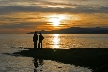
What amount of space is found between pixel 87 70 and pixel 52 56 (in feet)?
35.0

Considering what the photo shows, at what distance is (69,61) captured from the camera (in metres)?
29.0

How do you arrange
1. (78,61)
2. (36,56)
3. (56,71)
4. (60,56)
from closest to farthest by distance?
(56,71), (78,61), (60,56), (36,56)

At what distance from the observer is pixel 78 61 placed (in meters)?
28.1

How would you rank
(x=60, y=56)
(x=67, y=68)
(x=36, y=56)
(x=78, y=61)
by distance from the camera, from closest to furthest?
(x=67, y=68) → (x=78, y=61) → (x=60, y=56) → (x=36, y=56)

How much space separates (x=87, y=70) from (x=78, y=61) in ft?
15.9

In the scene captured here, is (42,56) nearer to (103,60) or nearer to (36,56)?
(36,56)

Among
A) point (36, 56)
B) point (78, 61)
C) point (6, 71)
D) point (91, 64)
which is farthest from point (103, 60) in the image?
point (36, 56)

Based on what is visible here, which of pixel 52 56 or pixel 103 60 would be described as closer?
pixel 103 60

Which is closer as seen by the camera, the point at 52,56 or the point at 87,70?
the point at 87,70

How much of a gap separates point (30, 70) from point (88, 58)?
745cm

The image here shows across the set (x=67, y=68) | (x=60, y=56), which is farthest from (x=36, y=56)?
(x=67, y=68)

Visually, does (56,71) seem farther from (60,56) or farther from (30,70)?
(60,56)

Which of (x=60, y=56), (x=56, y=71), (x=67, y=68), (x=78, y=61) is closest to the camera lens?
(x=56, y=71)

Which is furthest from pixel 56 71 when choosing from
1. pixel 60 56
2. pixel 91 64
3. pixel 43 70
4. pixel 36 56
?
pixel 36 56
